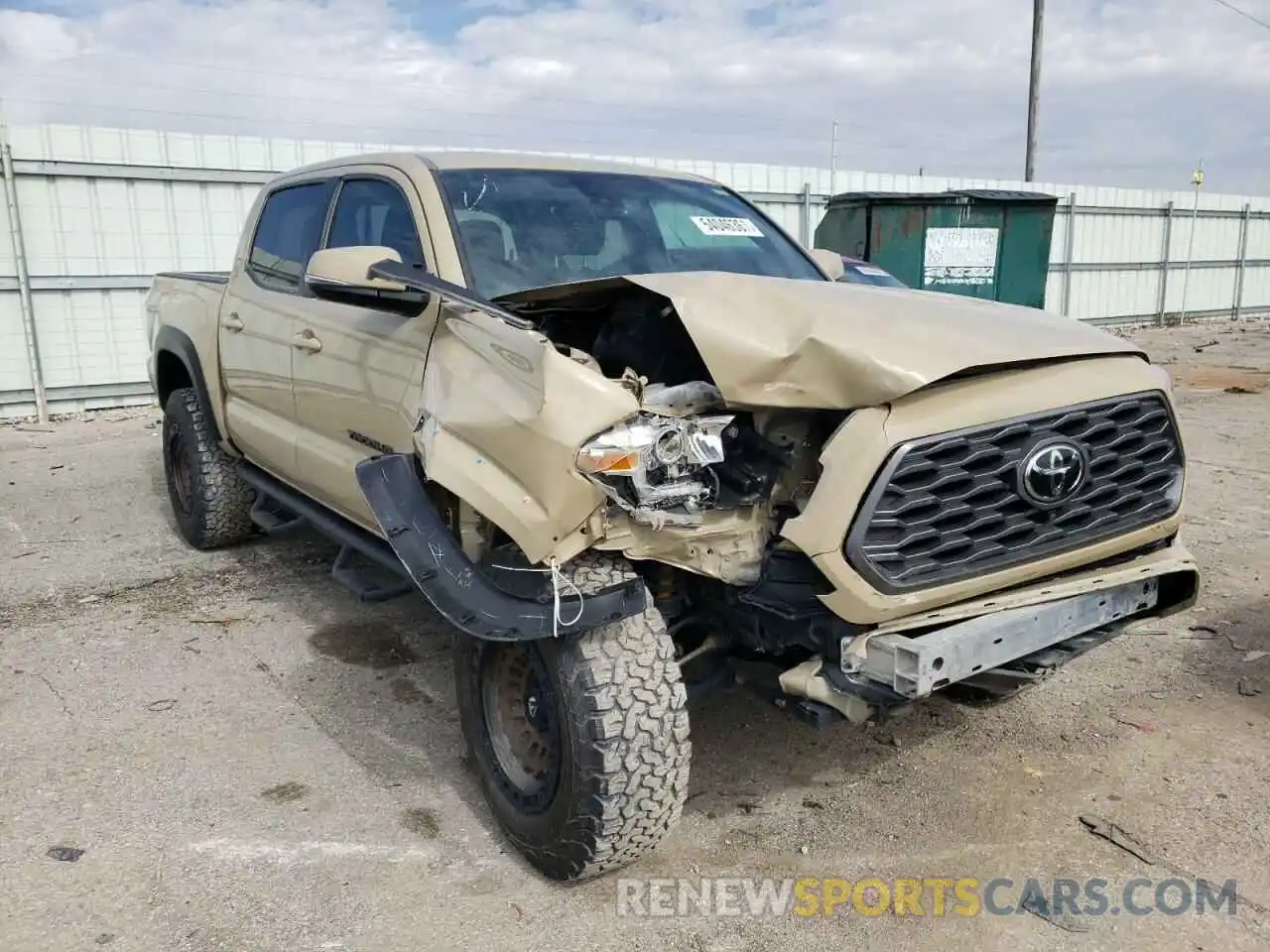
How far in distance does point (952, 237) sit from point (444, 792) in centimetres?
1119

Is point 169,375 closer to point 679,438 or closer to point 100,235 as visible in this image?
point 679,438

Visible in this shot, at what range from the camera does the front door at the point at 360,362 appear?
317cm

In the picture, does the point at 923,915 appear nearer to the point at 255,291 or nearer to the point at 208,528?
the point at 255,291

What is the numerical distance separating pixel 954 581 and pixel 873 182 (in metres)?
14.5

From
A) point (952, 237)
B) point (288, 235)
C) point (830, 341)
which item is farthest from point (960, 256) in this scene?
point (830, 341)

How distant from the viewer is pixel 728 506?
249 centimetres

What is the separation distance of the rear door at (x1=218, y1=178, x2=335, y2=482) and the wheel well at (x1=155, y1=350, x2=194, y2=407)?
89 cm

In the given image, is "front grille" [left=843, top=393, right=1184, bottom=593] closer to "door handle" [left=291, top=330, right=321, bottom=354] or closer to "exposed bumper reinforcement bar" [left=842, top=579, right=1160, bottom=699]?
"exposed bumper reinforcement bar" [left=842, top=579, right=1160, bottom=699]

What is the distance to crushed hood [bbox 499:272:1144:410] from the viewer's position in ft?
7.59

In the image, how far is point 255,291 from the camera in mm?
4551

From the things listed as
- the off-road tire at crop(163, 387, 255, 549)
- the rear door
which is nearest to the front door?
the rear door

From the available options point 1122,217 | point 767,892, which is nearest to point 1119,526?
point 767,892

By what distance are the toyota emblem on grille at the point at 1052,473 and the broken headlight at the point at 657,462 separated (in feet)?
2.39

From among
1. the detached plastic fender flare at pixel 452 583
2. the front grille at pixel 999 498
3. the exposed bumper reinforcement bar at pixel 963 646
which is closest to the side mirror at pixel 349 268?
the detached plastic fender flare at pixel 452 583
